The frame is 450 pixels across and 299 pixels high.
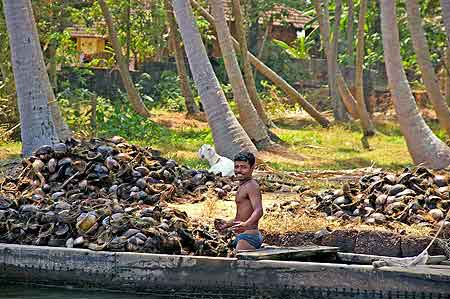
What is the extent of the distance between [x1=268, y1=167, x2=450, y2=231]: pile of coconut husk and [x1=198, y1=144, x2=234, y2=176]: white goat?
118 inches

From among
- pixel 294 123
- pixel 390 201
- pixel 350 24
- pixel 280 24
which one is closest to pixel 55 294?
pixel 390 201

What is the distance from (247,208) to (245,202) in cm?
6

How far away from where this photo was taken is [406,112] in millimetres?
15031

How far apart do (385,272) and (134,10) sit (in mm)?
21884

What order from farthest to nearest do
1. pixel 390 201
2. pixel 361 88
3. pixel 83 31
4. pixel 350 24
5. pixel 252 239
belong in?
1. pixel 83 31
2. pixel 350 24
3. pixel 361 88
4. pixel 390 201
5. pixel 252 239

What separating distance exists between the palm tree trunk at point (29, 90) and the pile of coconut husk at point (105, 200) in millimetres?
2030

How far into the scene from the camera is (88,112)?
1995 centimetres

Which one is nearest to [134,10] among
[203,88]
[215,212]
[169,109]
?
[169,109]

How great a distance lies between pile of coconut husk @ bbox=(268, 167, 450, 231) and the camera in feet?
33.2

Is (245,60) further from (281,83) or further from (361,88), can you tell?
(361,88)

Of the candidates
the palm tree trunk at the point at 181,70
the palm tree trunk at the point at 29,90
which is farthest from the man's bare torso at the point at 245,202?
the palm tree trunk at the point at 181,70

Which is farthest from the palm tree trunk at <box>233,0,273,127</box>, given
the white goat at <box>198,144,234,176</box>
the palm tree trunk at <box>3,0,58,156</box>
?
the palm tree trunk at <box>3,0,58,156</box>

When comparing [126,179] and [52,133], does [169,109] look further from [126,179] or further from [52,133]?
[126,179]

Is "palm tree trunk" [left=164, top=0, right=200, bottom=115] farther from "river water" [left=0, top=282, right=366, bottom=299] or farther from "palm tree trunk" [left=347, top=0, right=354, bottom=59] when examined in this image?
"river water" [left=0, top=282, right=366, bottom=299]
